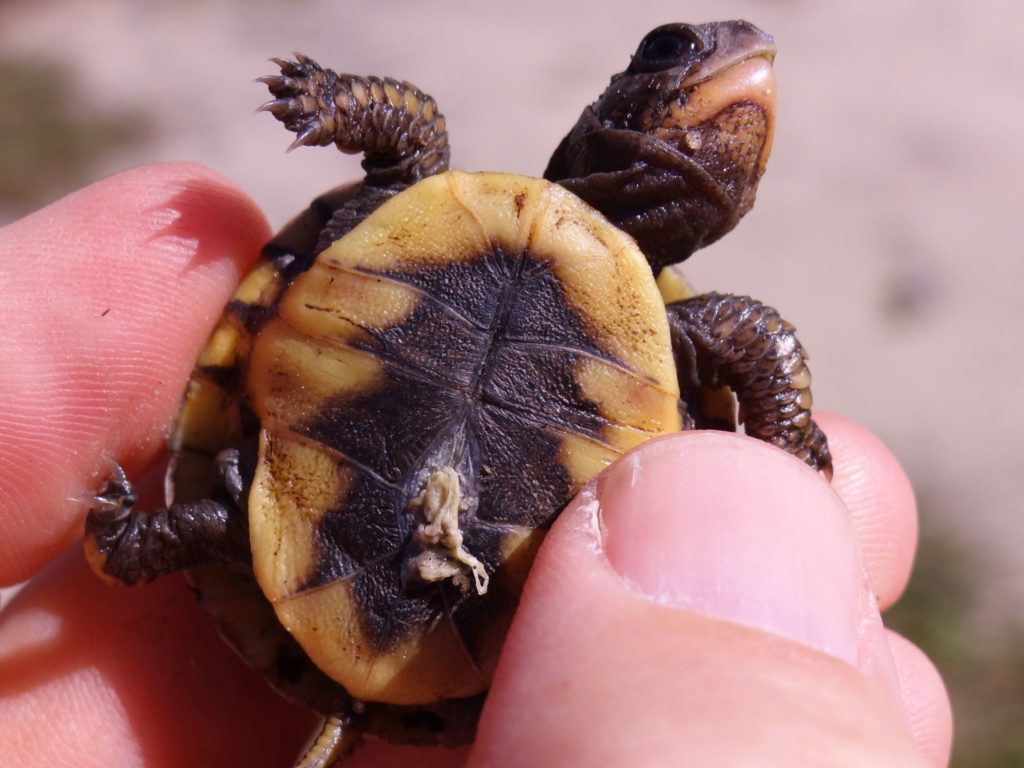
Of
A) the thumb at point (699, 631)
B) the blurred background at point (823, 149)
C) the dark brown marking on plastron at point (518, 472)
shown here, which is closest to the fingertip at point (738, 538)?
the thumb at point (699, 631)

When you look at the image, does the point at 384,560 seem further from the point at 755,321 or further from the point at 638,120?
the point at 638,120

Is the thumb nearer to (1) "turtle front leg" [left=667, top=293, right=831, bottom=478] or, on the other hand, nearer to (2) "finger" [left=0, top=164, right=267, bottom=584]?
(1) "turtle front leg" [left=667, top=293, right=831, bottom=478]

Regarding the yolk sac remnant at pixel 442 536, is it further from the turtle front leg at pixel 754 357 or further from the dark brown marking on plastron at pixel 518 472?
the turtle front leg at pixel 754 357

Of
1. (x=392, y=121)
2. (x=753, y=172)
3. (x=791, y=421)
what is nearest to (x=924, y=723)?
(x=791, y=421)

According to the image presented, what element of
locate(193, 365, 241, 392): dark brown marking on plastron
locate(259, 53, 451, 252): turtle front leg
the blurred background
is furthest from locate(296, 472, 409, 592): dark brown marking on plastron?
the blurred background

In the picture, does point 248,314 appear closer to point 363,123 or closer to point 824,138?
point 363,123

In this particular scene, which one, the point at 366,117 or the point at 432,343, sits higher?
the point at 366,117

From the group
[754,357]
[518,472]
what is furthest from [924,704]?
[518,472]
